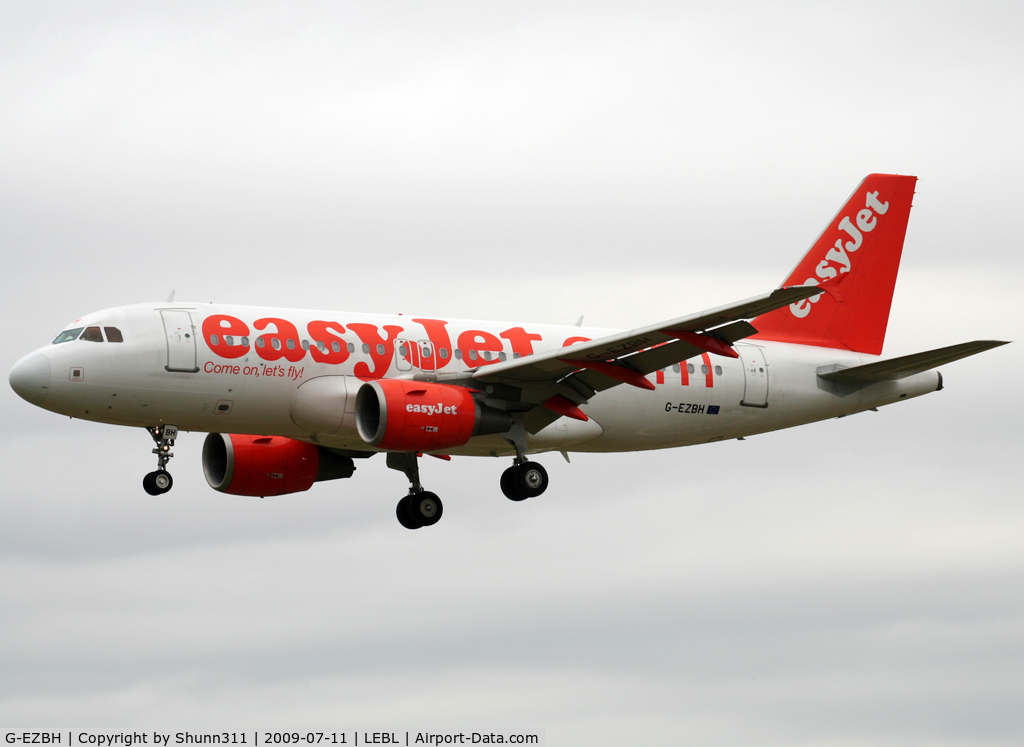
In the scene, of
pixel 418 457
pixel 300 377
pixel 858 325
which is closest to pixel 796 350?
pixel 858 325

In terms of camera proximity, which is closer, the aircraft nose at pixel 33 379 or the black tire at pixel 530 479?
the aircraft nose at pixel 33 379

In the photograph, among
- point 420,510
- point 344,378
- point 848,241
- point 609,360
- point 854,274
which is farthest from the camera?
point 848,241

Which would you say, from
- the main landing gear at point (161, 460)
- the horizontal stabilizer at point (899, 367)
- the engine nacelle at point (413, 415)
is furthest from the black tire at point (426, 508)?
the horizontal stabilizer at point (899, 367)

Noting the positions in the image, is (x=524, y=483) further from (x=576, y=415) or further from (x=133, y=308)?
(x=133, y=308)

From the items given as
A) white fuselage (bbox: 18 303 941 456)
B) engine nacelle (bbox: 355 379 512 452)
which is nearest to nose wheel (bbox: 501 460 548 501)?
white fuselage (bbox: 18 303 941 456)

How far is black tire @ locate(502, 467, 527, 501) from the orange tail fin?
911cm

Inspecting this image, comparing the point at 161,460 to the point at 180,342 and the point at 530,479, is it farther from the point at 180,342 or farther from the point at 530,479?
the point at 530,479

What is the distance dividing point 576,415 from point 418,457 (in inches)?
239

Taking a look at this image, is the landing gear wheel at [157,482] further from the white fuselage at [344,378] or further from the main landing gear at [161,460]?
the white fuselage at [344,378]

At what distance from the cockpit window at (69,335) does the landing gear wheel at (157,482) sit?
3737 mm

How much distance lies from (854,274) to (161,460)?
2104 cm

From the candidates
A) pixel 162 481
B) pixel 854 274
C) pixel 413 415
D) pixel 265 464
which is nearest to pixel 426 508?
pixel 265 464

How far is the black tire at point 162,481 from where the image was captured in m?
36.2

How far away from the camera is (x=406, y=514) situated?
136 feet
